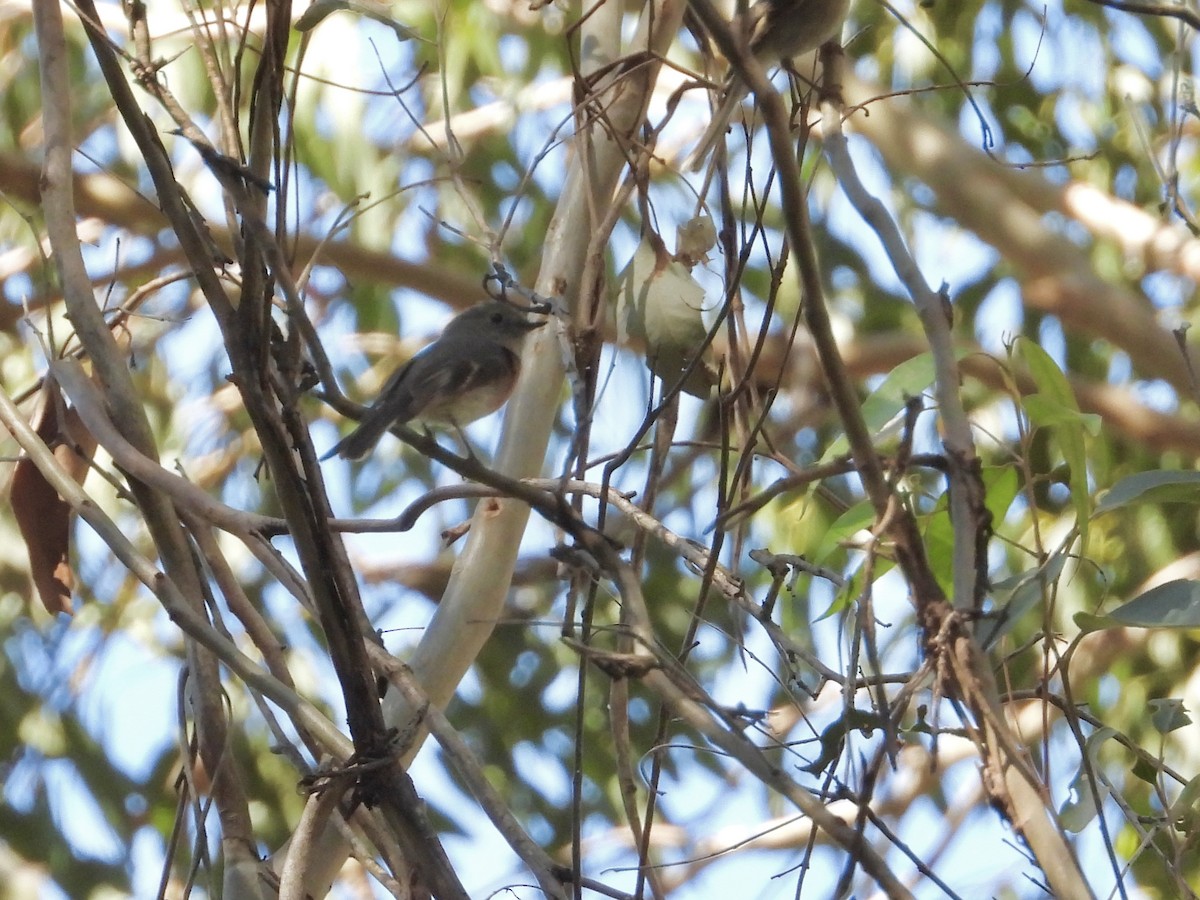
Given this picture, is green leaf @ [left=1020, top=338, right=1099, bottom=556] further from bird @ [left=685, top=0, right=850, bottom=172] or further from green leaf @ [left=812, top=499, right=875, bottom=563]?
bird @ [left=685, top=0, right=850, bottom=172]

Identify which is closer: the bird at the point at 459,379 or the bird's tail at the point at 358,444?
the bird's tail at the point at 358,444

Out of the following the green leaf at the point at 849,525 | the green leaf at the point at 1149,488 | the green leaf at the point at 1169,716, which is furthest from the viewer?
the green leaf at the point at 1169,716

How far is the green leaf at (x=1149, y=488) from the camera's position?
1.46 m

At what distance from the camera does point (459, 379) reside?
265 centimetres

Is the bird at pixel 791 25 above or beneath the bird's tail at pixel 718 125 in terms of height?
above

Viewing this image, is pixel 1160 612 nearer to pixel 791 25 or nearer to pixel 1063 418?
pixel 1063 418

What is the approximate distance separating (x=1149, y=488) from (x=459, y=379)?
1.45 m

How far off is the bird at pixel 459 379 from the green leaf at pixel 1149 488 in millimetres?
1163

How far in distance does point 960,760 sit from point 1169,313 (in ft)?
6.11

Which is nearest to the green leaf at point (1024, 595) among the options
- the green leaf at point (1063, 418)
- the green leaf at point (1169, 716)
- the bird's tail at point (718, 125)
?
the green leaf at point (1063, 418)

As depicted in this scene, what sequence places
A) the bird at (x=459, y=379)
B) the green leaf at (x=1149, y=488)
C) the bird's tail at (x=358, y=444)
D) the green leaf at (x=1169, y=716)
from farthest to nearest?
the bird at (x=459, y=379)
the bird's tail at (x=358, y=444)
the green leaf at (x=1169, y=716)
the green leaf at (x=1149, y=488)

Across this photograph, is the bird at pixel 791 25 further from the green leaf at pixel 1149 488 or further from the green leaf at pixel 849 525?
the green leaf at pixel 1149 488

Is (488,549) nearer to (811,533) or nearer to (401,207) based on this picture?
(811,533)

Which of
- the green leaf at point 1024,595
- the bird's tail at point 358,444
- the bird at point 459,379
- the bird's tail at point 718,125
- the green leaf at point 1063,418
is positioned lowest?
the green leaf at point 1024,595
